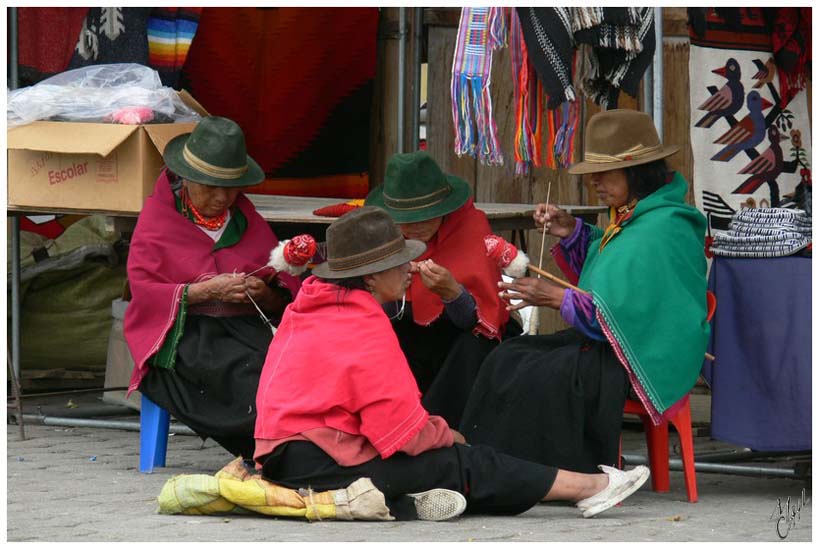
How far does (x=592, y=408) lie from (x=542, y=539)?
0.88m

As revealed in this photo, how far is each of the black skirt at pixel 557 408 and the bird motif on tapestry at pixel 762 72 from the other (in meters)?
1.50

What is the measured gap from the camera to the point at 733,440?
16.5 feet

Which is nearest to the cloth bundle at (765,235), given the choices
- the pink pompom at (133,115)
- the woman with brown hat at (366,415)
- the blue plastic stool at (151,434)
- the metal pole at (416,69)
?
the woman with brown hat at (366,415)

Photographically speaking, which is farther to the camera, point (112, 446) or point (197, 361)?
point (112, 446)

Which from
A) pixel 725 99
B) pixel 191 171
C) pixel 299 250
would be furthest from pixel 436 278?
pixel 725 99

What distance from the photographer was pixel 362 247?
4.32 metres

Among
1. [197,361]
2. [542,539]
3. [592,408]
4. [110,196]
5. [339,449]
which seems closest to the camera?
[542,539]

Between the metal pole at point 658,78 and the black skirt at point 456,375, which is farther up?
the metal pole at point 658,78

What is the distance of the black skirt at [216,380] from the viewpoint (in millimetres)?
5188

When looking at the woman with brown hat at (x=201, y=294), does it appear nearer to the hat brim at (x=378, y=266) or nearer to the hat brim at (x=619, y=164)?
the hat brim at (x=378, y=266)

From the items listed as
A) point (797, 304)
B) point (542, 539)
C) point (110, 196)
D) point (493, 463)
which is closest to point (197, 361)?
point (110, 196)

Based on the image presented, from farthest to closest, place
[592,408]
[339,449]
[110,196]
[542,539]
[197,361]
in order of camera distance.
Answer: [110,196], [197,361], [592,408], [339,449], [542,539]

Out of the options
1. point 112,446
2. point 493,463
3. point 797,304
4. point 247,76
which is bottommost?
point 112,446

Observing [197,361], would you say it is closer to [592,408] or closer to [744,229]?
[592,408]
